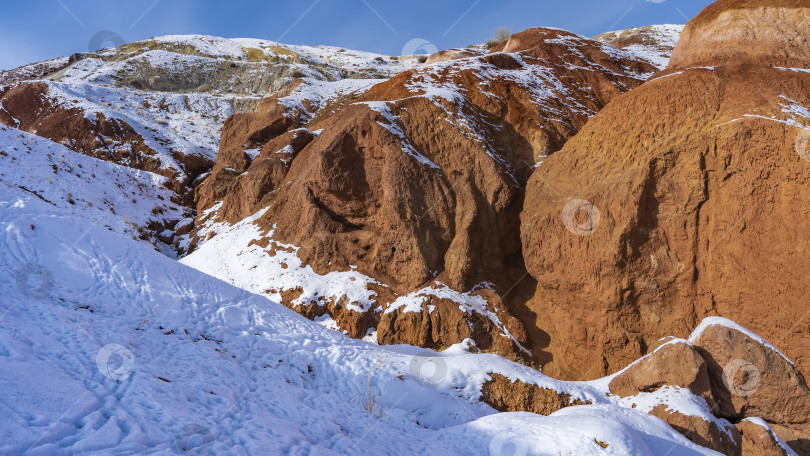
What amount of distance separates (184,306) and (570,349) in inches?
450

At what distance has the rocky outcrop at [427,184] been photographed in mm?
15445

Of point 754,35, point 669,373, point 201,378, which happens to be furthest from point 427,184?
point 754,35

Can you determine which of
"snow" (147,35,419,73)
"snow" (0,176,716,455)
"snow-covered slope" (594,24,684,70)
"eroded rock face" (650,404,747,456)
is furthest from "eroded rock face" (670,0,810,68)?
"snow" (147,35,419,73)

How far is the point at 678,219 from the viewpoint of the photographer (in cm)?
1277

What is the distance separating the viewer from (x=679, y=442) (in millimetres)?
7453

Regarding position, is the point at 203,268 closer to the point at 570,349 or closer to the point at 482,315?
the point at 482,315

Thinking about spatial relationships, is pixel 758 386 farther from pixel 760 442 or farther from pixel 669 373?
pixel 669 373

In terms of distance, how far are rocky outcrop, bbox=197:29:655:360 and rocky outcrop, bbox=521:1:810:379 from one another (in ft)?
6.49

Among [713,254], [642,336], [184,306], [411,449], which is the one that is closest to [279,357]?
[184,306]

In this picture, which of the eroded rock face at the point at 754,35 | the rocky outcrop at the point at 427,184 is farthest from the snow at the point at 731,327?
A: the eroded rock face at the point at 754,35

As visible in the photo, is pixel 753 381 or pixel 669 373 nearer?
pixel 753 381

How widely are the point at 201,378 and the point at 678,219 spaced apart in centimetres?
1318

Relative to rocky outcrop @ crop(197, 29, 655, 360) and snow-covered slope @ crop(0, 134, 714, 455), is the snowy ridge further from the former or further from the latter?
snow-covered slope @ crop(0, 134, 714, 455)

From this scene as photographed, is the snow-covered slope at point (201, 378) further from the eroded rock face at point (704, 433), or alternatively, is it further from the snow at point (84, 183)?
the snow at point (84, 183)
